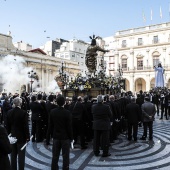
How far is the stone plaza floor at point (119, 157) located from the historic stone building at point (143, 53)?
110 feet

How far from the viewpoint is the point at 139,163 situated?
248 inches

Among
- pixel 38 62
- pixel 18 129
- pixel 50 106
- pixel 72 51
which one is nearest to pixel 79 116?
pixel 50 106

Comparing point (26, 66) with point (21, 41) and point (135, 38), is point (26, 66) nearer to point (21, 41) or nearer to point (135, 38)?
point (21, 41)

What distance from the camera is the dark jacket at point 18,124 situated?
16.9 ft

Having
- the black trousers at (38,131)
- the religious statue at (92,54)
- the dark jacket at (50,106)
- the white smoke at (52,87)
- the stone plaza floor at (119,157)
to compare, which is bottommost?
the stone plaza floor at (119,157)

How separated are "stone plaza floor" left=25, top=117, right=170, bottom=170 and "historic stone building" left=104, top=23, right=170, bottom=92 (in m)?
33.6

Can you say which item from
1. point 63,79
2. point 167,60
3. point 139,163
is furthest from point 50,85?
point 139,163

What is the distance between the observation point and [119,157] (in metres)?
6.93

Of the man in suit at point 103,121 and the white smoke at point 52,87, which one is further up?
the white smoke at point 52,87

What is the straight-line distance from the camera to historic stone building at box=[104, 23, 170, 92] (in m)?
40.7

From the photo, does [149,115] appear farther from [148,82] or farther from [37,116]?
[148,82]

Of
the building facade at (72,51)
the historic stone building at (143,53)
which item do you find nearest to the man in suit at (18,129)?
the historic stone building at (143,53)

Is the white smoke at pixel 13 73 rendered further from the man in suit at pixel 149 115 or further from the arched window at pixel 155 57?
the man in suit at pixel 149 115

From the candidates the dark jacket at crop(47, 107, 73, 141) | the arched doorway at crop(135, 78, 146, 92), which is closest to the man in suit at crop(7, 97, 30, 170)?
the dark jacket at crop(47, 107, 73, 141)
